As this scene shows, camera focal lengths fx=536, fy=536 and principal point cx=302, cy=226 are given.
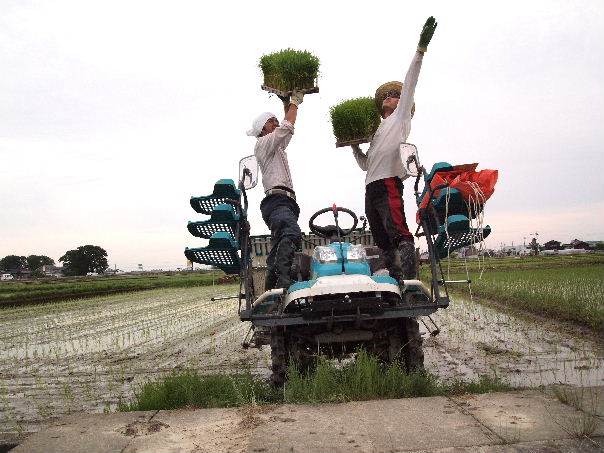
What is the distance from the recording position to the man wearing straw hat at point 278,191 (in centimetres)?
430

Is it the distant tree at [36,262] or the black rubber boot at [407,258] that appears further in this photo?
the distant tree at [36,262]

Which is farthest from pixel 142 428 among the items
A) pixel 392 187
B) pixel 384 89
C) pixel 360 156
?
pixel 384 89

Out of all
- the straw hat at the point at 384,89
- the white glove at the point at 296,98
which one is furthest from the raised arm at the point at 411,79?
the white glove at the point at 296,98

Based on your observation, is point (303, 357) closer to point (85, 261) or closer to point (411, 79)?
point (411, 79)

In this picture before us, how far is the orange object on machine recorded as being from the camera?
414 cm

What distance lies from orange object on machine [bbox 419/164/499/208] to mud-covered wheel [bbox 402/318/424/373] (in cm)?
99

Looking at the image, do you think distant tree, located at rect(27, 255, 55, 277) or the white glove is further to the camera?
distant tree, located at rect(27, 255, 55, 277)

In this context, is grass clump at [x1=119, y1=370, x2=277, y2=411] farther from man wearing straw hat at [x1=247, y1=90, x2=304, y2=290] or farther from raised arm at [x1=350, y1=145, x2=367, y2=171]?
raised arm at [x1=350, y1=145, x2=367, y2=171]

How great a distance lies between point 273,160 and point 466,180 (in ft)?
5.28

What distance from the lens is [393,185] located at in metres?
4.48

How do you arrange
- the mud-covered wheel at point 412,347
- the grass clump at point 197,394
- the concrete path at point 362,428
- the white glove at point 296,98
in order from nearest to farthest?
the concrete path at point 362,428
the grass clump at point 197,394
the mud-covered wheel at point 412,347
the white glove at point 296,98

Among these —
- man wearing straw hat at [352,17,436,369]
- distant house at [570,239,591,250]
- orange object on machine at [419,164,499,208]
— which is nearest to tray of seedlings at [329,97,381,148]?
A: man wearing straw hat at [352,17,436,369]

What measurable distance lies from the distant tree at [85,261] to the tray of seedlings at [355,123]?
105 metres

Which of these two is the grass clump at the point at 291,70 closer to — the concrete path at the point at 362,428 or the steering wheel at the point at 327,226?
the steering wheel at the point at 327,226
